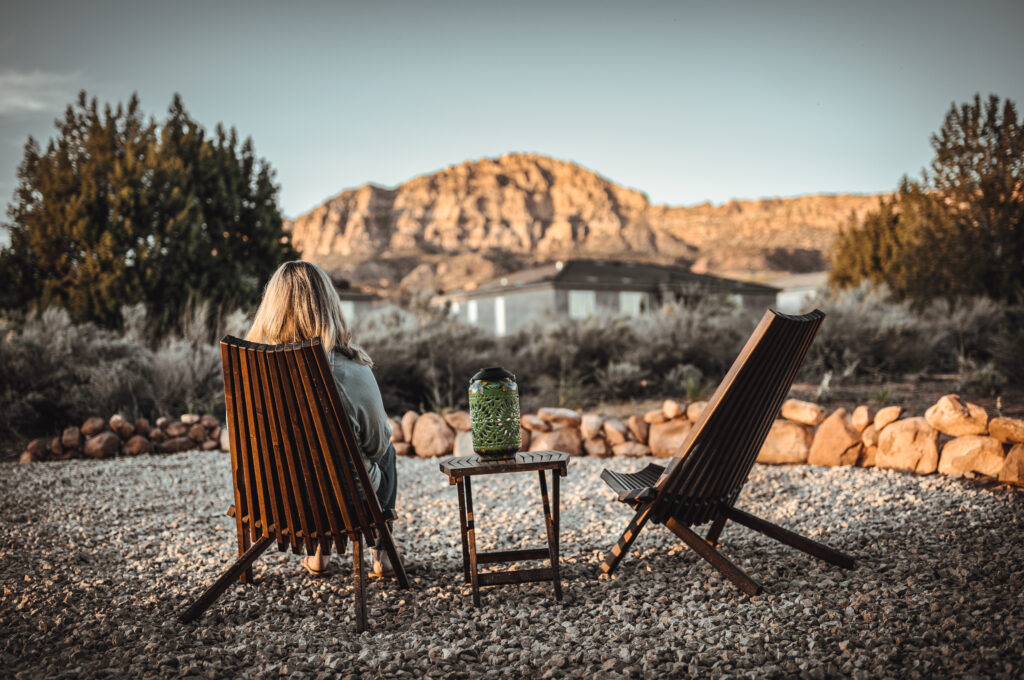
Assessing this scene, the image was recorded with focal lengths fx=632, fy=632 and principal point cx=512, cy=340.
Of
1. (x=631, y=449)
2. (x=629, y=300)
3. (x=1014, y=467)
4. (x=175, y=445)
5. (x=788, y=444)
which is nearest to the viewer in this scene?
(x=1014, y=467)

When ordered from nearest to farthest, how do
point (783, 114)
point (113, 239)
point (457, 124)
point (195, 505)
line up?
point (195, 505) < point (113, 239) < point (783, 114) < point (457, 124)

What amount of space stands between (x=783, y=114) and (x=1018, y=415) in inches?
424

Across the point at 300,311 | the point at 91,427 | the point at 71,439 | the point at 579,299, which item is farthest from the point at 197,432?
the point at 579,299

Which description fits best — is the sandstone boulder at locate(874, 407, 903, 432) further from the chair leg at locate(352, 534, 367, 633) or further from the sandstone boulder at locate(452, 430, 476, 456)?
the chair leg at locate(352, 534, 367, 633)

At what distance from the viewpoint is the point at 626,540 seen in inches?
109

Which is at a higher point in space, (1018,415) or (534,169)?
(534,169)

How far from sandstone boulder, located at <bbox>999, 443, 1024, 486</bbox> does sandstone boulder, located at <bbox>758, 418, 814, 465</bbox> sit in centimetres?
125

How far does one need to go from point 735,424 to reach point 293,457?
1.76 m

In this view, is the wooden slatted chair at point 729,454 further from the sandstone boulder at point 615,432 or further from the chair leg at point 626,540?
the sandstone boulder at point 615,432

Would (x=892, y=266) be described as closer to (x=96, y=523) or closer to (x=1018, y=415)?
(x=1018, y=415)

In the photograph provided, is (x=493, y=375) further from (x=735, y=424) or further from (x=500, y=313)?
(x=500, y=313)

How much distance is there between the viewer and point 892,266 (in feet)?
51.2

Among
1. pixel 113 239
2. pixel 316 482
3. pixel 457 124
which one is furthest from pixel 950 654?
pixel 457 124

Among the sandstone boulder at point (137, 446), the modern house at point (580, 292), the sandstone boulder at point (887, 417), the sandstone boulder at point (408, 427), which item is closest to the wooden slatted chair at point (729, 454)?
the sandstone boulder at point (887, 417)
